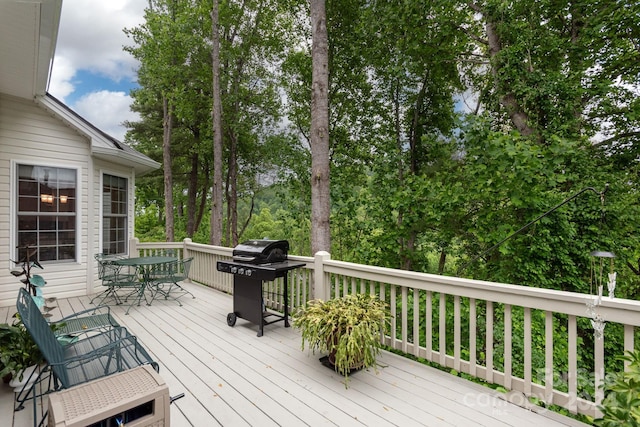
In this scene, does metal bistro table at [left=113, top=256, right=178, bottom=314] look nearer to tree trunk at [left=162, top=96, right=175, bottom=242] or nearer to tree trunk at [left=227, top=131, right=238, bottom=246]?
tree trunk at [left=162, top=96, right=175, bottom=242]

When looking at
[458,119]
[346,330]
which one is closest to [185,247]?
[346,330]

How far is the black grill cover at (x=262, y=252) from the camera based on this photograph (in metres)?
3.50

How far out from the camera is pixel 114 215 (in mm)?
5969

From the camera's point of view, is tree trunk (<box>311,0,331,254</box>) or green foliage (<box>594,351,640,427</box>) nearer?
green foliage (<box>594,351,640,427</box>)

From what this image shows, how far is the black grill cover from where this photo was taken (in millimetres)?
3504

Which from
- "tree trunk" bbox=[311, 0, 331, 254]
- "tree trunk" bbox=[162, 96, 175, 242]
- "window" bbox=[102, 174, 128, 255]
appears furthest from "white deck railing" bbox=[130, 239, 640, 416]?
"tree trunk" bbox=[162, 96, 175, 242]

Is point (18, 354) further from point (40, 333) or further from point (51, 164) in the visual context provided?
point (51, 164)

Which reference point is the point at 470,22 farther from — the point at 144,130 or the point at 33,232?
the point at 144,130

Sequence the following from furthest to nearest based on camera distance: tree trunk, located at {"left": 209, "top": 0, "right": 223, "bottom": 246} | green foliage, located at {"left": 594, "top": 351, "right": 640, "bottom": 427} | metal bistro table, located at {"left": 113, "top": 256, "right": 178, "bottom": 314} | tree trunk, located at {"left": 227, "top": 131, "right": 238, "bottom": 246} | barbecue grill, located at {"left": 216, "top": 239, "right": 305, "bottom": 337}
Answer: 1. tree trunk, located at {"left": 227, "top": 131, "right": 238, "bottom": 246}
2. tree trunk, located at {"left": 209, "top": 0, "right": 223, "bottom": 246}
3. metal bistro table, located at {"left": 113, "top": 256, "right": 178, "bottom": 314}
4. barbecue grill, located at {"left": 216, "top": 239, "right": 305, "bottom": 337}
5. green foliage, located at {"left": 594, "top": 351, "right": 640, "bottom": 427}

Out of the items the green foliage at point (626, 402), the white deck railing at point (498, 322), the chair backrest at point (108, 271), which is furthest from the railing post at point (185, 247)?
the green foliage at point (626, 402)

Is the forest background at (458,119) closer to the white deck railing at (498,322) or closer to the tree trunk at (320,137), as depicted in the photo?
the white deck railing at (498,322)

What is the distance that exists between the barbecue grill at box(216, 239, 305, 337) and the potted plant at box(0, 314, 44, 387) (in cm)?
171

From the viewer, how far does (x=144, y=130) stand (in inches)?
610

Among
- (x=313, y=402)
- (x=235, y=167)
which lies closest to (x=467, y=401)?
(x=313, y=402)
